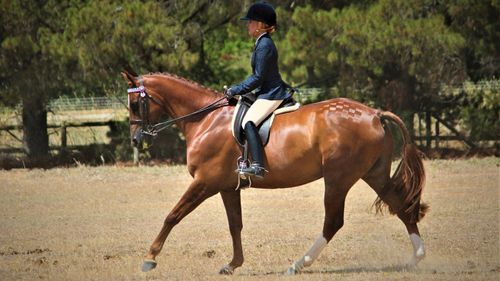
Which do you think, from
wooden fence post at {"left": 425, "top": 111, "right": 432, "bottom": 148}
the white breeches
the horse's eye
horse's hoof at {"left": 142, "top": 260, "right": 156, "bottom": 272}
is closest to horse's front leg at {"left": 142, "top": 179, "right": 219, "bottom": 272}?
horse's hoof at {"left": 142, "top": 260, "right": 156, "bottom": 272}

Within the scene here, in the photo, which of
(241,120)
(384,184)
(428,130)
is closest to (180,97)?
(241,120)

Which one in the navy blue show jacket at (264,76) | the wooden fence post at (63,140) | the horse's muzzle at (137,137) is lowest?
the wooden fence post at (63,140)

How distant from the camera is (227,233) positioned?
468 inches

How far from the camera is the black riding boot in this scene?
8945mm

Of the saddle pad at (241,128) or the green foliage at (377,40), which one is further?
the green foliage at (377,40)

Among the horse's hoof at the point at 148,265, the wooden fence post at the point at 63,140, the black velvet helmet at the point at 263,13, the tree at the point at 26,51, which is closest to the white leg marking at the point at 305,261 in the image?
the horse's hoof at the point at 148,265

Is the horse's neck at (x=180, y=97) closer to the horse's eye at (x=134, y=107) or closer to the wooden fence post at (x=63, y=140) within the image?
the horse's eye at (x=134, y=107)

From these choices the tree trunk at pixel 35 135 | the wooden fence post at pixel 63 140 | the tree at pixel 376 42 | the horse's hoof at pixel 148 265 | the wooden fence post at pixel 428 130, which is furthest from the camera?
the wooden fence post at pixel 63 140

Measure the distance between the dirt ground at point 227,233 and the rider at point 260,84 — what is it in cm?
129

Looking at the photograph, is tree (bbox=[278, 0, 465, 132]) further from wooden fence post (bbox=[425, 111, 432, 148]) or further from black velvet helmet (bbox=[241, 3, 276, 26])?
black velvet helmet (bbox=[241, 3, 276, 26])

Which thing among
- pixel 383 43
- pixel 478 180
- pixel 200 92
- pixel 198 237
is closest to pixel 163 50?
pixel 383 43

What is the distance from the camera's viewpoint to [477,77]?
23.2m

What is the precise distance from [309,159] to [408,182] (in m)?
1.11

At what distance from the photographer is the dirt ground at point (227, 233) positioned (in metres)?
9.04
